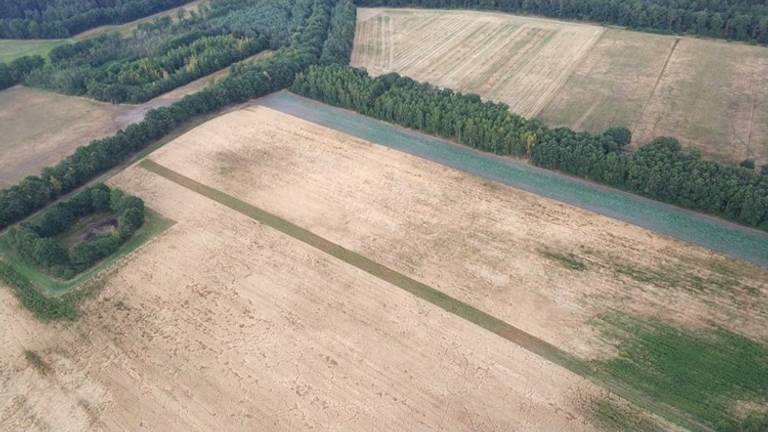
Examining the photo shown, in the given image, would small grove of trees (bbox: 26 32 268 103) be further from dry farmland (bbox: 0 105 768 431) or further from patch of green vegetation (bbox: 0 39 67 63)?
dry farmland (bbox: 0 105 768 431)

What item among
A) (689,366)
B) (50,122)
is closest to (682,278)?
(689,366)

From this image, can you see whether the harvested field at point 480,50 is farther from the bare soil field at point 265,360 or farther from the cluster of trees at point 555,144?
the bare soil field at point 265,360

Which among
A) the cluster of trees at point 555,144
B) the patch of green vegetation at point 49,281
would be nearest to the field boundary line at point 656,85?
the cluster of trees at point 555,144

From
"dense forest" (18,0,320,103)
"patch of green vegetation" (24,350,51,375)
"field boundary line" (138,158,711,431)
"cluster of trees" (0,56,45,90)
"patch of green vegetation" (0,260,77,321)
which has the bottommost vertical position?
"patch of green vegetation" (24,350,51,375)

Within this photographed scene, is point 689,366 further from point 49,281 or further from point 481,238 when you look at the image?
point 49,281

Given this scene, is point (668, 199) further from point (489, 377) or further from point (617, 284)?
point (489, 377)

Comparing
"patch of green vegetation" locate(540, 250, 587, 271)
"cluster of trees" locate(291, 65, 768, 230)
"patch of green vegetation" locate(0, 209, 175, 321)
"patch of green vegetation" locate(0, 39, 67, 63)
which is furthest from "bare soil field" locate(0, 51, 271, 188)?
"patch of green vegetation" locate(540, 250, 587, 271)

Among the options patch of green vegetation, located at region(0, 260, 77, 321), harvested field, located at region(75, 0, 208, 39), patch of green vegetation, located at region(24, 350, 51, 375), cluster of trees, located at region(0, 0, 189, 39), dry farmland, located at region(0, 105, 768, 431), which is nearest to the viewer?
dry farmland, located at region(0, 105, 768, 431)
